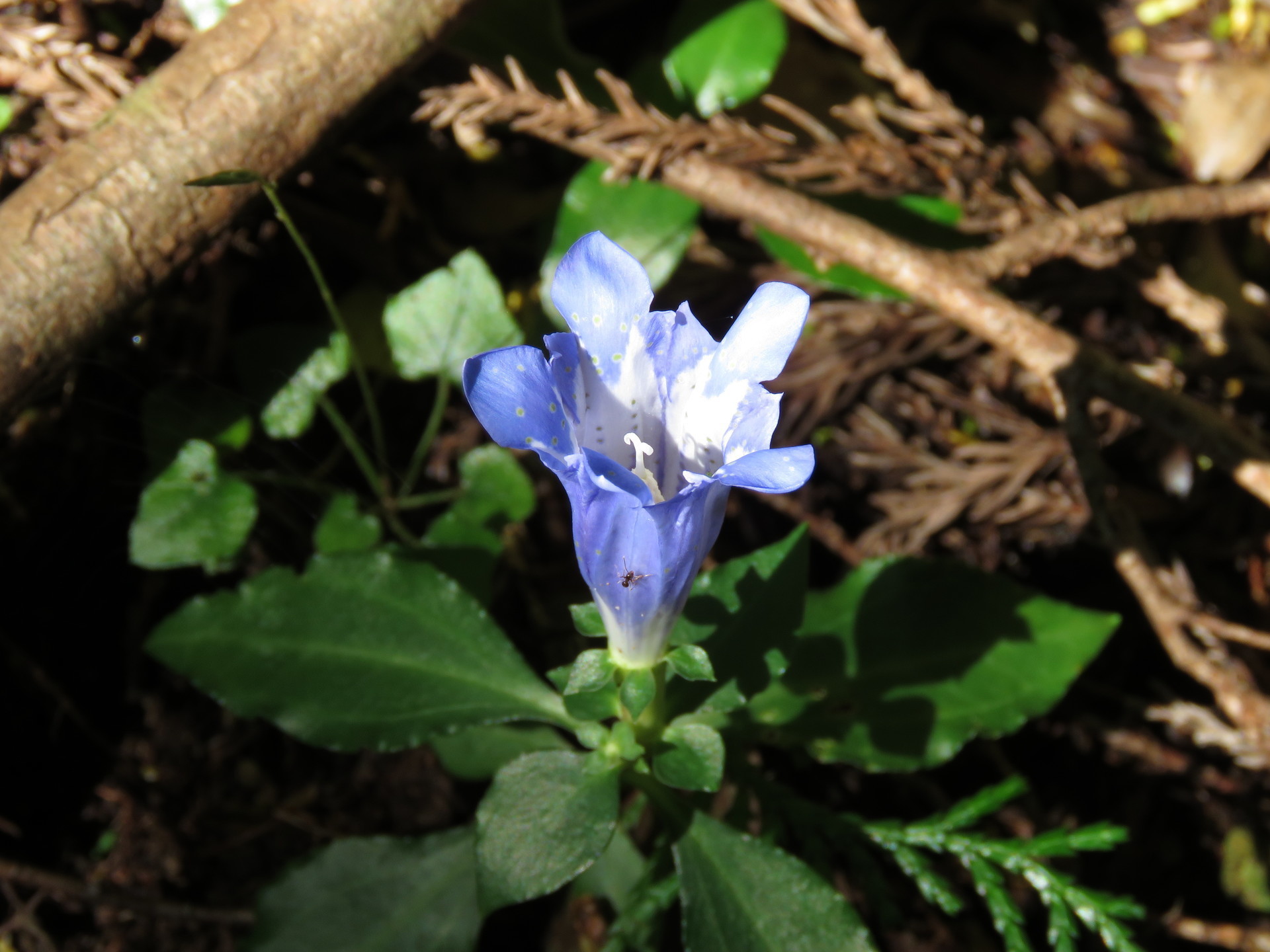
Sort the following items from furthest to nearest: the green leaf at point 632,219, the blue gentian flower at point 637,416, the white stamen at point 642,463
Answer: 1. the green leaf at point 632,219
2. the white stamen at point 642,463
3. the blue gentian flower at point 637,416

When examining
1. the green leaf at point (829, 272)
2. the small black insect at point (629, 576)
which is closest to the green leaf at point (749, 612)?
the small black insect at point (629, 576)

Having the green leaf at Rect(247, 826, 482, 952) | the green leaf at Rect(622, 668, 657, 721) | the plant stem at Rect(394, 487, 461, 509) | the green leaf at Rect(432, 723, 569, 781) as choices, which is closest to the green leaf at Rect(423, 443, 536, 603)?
the plant stem at Rect(394, 487, 461, 509)

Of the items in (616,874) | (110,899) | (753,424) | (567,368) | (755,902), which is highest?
(567,368)

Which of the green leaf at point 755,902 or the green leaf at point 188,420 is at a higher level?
the green leaf at point 188,420

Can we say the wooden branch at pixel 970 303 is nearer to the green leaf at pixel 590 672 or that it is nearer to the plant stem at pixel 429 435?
the plant stem at pixel 429 435

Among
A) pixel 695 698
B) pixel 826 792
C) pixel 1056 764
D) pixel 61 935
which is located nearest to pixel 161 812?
pixel 61 935

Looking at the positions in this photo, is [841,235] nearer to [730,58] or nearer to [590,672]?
[730,58]

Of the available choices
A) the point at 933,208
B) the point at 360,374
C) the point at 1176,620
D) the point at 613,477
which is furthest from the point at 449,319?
the point at 1176,620
